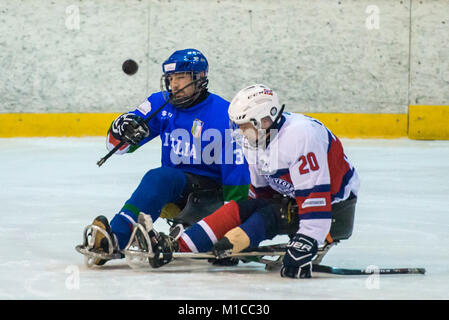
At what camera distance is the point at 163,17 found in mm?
9086

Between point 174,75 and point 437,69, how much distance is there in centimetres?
605

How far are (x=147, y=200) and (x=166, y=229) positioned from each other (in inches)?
41.6

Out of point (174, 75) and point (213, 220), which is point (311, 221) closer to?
point (213, 220)

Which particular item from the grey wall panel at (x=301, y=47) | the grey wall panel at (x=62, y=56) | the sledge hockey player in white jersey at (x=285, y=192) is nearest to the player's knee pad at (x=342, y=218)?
the sledge hockey player in white jersey at (x=285, y=192)

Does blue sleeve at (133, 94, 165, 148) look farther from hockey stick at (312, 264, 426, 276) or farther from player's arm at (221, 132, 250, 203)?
hockey stick at (312, 264, 426, 276)

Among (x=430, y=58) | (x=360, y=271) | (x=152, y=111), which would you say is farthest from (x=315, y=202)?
(x=430, y=58)

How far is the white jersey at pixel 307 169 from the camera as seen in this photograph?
315 cm

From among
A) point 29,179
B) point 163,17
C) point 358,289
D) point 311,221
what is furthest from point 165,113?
point 163,17

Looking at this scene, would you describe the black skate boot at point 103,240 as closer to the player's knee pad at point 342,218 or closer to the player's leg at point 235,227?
the player's leg at point 235,227

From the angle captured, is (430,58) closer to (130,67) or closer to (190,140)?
(130,67)

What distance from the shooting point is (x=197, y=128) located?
368 centimetres

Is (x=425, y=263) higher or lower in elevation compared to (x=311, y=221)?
lower

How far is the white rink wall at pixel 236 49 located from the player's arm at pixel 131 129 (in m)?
5.26

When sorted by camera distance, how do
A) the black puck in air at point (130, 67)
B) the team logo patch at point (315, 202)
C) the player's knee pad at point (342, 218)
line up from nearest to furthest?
the team logo patch at point (315, 202) < the player's knee pad at point (342, 218) < the black puck in air at point (130, 67)
